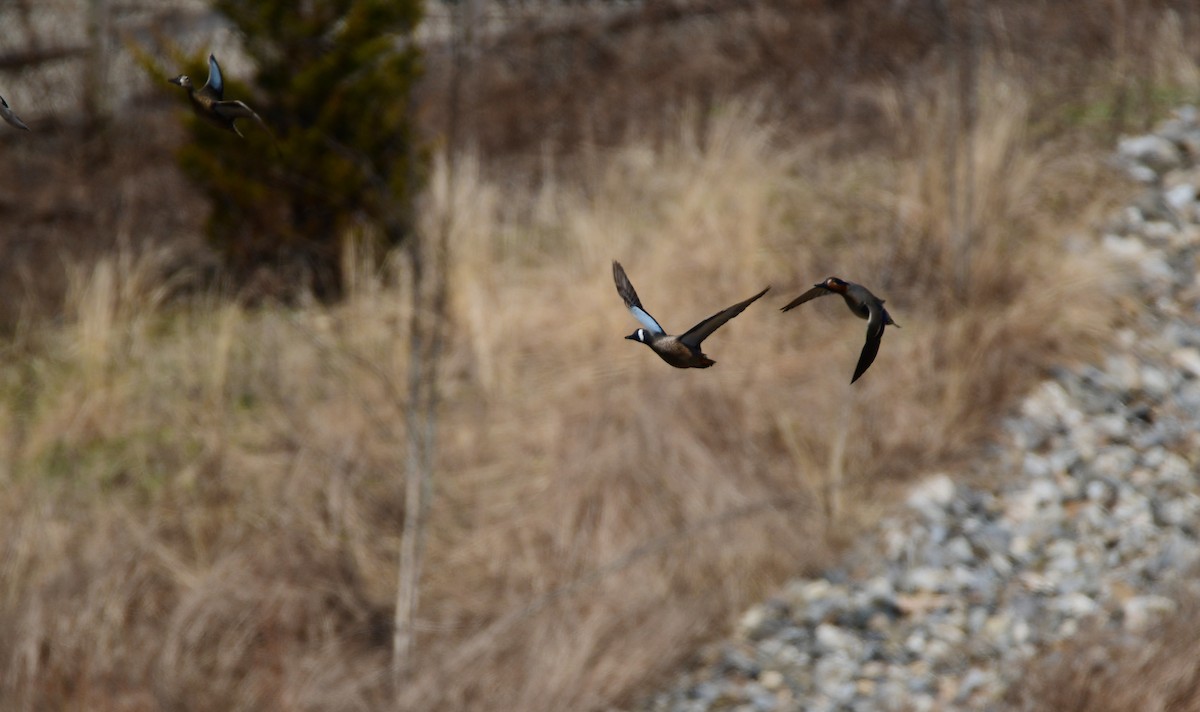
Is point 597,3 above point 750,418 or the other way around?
above

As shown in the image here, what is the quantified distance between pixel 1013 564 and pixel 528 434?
1.82 meters

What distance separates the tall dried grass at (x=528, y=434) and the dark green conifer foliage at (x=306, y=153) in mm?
279

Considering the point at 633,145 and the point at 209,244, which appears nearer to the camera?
the point at 209,244

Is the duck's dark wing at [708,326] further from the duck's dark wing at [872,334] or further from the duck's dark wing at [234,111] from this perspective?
the duck's dark wing at [234,111]

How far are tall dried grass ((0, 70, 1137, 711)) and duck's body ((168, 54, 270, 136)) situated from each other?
2516 millimetres

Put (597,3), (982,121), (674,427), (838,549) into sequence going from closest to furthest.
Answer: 1. (838,549)
2. (674,427)
3. (982,121)
4. (597,3)

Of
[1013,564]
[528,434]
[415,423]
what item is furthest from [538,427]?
[1013,564]

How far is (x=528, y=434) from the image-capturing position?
194 inches

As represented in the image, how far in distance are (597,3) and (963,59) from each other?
3888 mm

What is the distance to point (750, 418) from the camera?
4.67 m

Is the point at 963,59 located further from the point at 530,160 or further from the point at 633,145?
the point at 530,160

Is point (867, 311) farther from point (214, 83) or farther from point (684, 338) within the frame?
point (214, 83)

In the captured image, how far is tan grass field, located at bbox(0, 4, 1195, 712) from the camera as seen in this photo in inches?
145

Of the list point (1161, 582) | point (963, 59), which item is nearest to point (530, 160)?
point (963, 59)
